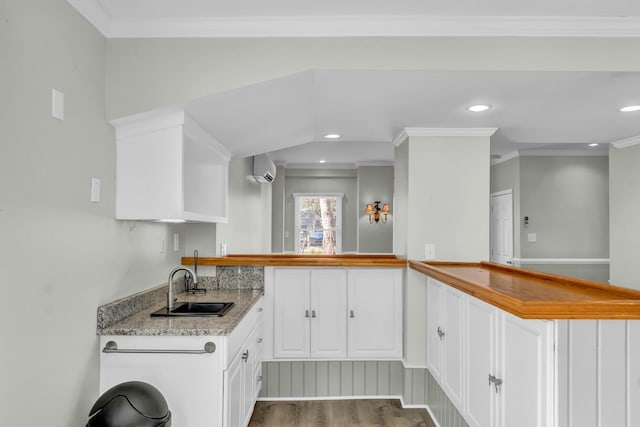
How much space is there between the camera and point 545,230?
227 inches

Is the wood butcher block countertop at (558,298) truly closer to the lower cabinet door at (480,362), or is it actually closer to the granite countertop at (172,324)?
the lower cabinet door at (480,362)

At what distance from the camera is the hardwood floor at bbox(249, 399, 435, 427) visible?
10.1ft

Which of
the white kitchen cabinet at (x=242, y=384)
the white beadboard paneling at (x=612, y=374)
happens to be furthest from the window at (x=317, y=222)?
the white beadboard paneling at (x=612, y=374)

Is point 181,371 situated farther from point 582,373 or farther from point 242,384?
point 582,373

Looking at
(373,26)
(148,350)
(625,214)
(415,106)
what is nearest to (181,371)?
(148,350)

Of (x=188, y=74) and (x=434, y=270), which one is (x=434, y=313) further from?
(x=188, y=74)

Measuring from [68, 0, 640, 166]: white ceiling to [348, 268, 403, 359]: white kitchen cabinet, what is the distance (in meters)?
1.28

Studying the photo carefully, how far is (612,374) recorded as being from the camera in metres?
1.47

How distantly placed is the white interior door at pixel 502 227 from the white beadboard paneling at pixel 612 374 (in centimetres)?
474

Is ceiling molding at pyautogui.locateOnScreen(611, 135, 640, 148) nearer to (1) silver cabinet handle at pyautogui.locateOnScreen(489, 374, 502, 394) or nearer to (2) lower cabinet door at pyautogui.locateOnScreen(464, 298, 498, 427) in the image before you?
(2) lower cabinet door at pyautogui.locateOnScreen(464, 298, 498, 427)

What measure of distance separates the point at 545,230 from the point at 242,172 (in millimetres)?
4140

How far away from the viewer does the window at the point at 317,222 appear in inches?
317

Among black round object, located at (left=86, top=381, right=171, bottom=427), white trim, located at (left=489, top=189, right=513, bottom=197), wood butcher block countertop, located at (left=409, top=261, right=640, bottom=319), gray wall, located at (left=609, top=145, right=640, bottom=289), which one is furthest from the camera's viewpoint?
white trim, located at (left=489, top=189, right=513, bottom=197)

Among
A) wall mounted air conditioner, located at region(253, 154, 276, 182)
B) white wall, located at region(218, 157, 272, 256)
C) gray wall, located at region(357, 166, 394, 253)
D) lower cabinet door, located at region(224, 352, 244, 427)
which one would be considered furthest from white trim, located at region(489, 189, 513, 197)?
lower cabinet door, located at region(224, 352, 244, 427)
